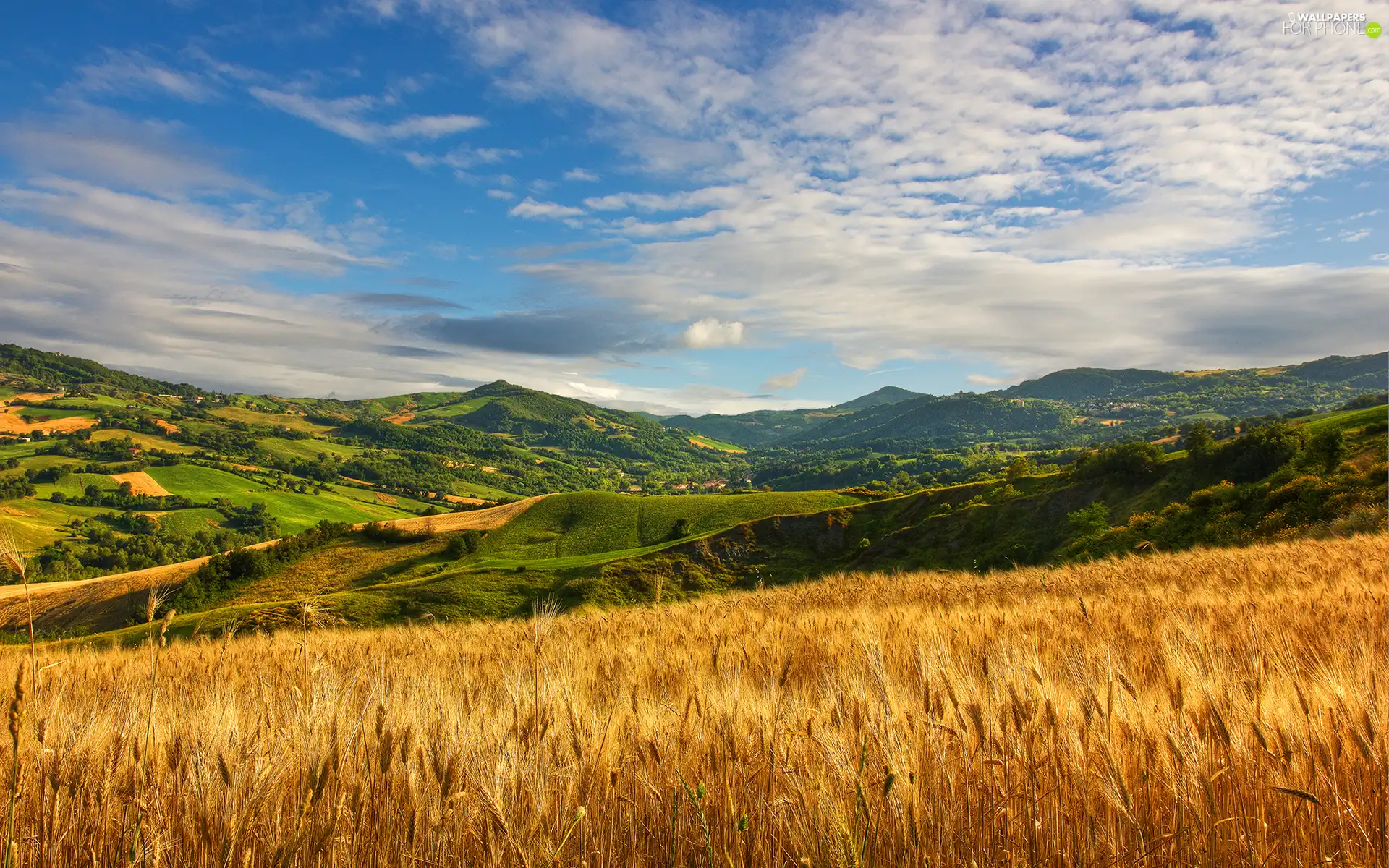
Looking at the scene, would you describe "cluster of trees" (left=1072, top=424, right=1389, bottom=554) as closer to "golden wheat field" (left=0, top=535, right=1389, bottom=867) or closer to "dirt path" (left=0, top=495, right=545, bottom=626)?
"golden wheat field" (left=0, top=535, right=1389, bottom=867)

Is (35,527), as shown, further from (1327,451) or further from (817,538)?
(1327,451)

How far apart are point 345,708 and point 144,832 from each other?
1017 millimetres

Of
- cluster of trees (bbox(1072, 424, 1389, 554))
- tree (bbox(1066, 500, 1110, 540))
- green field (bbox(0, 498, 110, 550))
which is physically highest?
cluster of trees (bbox(1072, 424, 1389, 554))

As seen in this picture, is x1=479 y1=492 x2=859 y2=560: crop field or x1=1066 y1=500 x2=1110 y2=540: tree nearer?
x1=1066 y1=500 x2=1110 y2=540: tree

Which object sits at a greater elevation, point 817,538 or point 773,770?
point 773,770

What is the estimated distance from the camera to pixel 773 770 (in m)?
2.50

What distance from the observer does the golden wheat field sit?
6.79ft

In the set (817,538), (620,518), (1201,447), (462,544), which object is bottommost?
(462,544)

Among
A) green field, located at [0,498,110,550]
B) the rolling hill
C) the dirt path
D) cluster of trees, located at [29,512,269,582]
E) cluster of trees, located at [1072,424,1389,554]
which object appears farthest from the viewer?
green field, located at [0,498,110,550]

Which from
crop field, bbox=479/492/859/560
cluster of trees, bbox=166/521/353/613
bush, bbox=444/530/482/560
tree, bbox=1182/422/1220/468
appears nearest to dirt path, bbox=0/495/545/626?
cluster of trees, bbox=166/521/353/613

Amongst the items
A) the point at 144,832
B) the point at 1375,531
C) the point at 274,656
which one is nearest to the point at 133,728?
the point at 144,832

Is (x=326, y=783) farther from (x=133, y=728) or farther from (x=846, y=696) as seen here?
(x=846, y=696)

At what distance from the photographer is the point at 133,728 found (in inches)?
127

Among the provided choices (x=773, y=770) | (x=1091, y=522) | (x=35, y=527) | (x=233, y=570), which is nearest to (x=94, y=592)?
(x=233, y=570)
